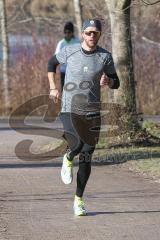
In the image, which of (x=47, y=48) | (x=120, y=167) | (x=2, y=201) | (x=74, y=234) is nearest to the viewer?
(x=74, y=234)

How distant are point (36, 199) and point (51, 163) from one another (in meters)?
3.04

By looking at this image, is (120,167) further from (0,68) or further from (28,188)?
(0,68)

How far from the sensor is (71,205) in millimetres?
8047

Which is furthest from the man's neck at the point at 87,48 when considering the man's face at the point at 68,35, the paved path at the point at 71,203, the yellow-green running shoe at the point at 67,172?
the man's face at the point at 68,35

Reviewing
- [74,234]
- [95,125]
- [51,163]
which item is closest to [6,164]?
[51,163]

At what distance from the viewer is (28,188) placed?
909 cm

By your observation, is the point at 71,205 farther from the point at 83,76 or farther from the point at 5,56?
the point at 5,56

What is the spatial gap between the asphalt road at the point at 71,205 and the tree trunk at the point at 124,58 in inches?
69.8

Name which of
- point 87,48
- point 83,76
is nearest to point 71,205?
point 83,76

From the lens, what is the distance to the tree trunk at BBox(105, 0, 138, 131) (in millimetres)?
12586

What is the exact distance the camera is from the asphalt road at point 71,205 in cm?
674

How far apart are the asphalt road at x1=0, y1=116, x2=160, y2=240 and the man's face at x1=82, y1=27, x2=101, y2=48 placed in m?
1.66

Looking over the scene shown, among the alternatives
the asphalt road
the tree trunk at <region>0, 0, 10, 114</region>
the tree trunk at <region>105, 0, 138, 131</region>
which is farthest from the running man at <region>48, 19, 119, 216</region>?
the tree trunk at <region>0, 0, 10, 114</region>

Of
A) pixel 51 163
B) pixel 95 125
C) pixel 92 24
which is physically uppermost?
pixel 92 24
